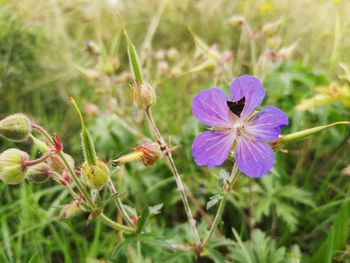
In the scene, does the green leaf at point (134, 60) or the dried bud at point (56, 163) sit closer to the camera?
the green leaf at point (134, 60)

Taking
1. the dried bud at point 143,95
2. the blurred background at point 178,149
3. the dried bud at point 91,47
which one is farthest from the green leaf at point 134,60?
the dried bud at point 91,47

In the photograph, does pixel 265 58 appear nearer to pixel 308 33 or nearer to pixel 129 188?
pixel 129 188

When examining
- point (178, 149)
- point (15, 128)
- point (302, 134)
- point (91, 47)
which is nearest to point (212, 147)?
point (302, 134)

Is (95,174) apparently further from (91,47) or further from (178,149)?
(91,47)

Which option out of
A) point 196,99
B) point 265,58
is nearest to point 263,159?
point 196,99

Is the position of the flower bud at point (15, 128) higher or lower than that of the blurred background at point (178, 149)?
higher

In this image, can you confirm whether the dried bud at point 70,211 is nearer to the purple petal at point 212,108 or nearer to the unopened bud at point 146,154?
the unopened bud at point 146,154

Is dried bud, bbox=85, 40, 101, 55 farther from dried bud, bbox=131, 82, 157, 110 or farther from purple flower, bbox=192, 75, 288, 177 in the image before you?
purple flower, bbox=192, 75, 288, 177

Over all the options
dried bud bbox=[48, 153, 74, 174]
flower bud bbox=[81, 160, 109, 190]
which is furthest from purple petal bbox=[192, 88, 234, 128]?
dried bud bbox=[48, 153, 74, 174]
